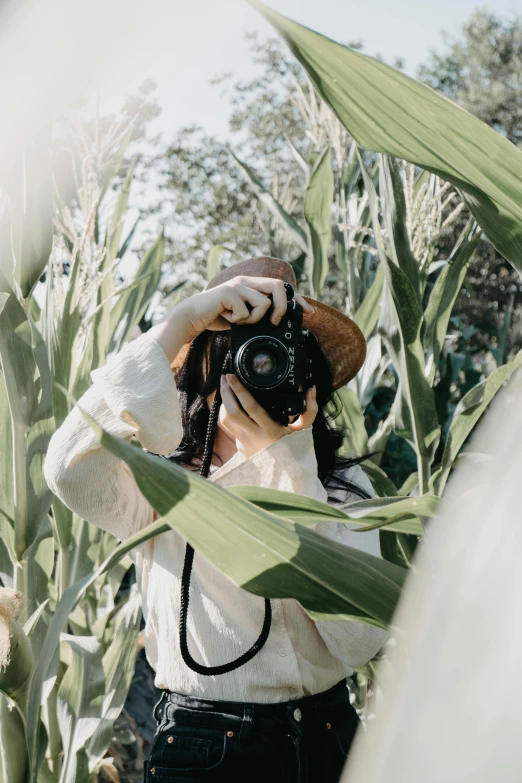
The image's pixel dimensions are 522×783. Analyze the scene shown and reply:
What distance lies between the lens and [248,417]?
0.75 metres

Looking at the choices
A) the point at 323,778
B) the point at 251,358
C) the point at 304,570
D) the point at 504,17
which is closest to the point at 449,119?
the point at 304,570

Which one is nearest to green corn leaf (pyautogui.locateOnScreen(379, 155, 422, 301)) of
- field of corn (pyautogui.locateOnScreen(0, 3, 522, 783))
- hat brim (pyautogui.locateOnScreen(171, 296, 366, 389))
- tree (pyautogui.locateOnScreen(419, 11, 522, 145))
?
field of corn (pyautogui.locateOnScreen(0, 3, 522, 783))

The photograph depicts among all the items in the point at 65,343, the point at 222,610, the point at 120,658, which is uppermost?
the point at 65,343

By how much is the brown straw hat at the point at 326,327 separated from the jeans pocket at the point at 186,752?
44 centimetres

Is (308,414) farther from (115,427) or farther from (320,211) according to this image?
(320,211)

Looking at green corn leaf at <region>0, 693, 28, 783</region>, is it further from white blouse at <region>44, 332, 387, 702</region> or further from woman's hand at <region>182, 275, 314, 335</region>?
woman's hand at <region>182, 275, 314, 335</region>

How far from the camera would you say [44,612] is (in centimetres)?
98

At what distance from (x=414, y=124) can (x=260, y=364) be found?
381 millimetres

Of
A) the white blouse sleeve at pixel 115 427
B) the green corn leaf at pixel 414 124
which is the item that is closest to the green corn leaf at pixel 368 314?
the white blouse sleeve at pixel 115 427

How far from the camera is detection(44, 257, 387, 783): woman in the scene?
688 mm

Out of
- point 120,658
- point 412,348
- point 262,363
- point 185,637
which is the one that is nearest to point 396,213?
point 412,348

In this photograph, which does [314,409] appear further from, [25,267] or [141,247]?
[141,247]

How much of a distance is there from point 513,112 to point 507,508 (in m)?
9.11

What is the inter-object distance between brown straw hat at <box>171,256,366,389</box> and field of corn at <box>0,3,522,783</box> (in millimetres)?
55
